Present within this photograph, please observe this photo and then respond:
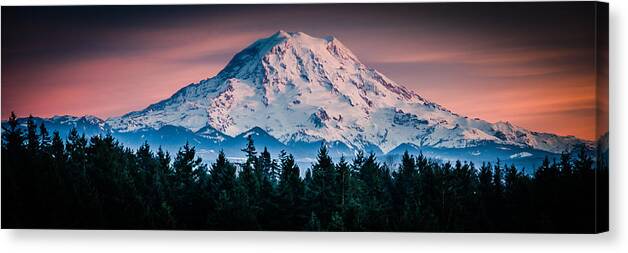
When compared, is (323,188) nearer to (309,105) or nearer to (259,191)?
(259,191)

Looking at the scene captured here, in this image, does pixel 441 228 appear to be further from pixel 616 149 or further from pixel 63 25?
pixel 63 25

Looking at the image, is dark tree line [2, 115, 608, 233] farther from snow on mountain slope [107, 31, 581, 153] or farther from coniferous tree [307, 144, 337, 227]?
snow on mountain slope [107, 31, 581, 153]

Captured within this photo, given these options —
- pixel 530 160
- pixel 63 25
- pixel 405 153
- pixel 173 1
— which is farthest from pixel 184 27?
pixel 530 160

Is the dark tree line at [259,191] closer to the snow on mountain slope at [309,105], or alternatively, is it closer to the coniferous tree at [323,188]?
the coniferous tree at [323,188]

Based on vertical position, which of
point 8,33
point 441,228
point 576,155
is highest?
point 8,33

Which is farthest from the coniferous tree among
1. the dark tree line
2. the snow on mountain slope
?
the snow on mountain slope

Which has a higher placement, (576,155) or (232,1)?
(232,1)

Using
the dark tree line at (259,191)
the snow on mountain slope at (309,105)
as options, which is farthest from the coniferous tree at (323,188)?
the snow on mountain slope at (309,105)

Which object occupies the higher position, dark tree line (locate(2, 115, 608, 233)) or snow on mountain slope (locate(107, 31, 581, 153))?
snow on mountain slope (locate(107, 31, 581, 153))
